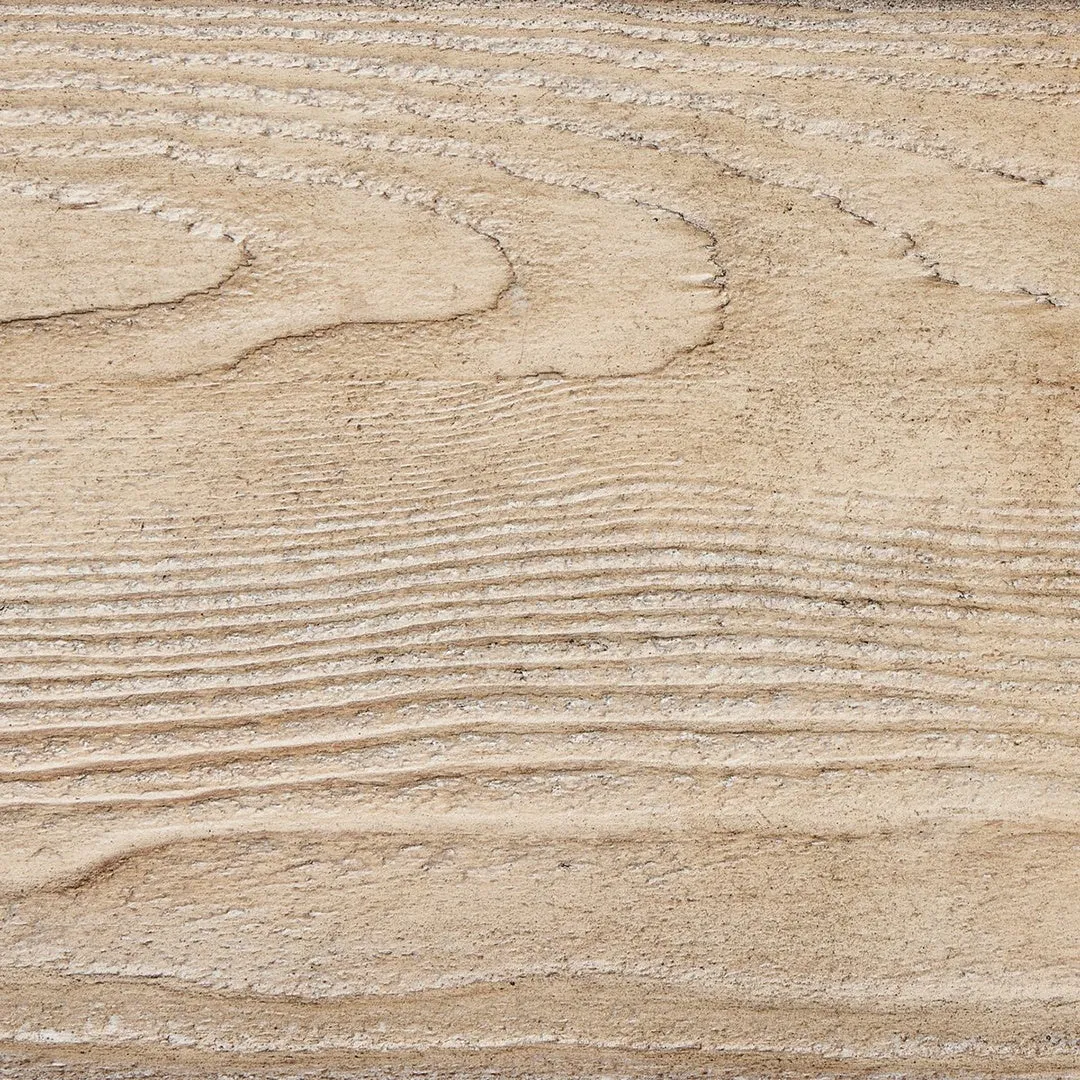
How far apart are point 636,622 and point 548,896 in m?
0.16

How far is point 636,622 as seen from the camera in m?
0.71

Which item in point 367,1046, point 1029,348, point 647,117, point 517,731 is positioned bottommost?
point 367,1046

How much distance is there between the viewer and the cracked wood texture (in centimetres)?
68

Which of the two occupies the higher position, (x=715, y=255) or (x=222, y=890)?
(x=715, y=255)

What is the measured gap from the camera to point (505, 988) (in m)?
0.68

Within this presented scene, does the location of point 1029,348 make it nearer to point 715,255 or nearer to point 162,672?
point 715,255

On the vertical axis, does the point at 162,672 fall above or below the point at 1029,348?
below

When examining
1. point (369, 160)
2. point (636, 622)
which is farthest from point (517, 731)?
point (369, 160)

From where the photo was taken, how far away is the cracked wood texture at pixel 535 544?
68 centimetres

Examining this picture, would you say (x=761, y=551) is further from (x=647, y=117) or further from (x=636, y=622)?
(x=647, y=117)

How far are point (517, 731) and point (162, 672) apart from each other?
0.20 metres

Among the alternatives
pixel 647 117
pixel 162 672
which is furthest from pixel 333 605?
pixel 647 117

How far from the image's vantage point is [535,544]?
71cm

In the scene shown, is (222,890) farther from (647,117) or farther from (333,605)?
(647,117)
